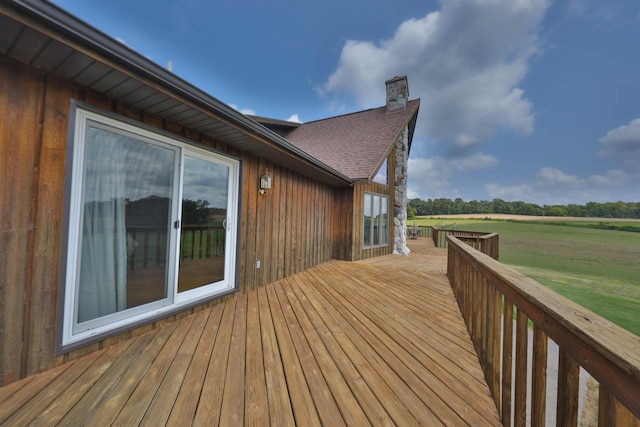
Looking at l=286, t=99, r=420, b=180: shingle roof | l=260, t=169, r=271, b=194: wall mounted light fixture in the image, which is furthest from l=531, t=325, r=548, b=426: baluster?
Answer: l=286, t=99, r=420, b=180: shingle roof

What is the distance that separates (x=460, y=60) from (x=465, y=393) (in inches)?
541

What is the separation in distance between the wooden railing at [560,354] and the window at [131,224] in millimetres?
2795

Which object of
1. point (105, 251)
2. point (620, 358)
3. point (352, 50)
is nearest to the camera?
point (620, 358)

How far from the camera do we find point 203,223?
9.64 ft

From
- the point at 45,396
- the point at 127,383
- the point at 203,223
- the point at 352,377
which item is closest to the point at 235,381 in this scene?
the point at 127,383

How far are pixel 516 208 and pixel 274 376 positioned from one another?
1420 inches

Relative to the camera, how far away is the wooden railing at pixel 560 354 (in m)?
0.61

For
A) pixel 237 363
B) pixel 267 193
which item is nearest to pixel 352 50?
pixel 267 193

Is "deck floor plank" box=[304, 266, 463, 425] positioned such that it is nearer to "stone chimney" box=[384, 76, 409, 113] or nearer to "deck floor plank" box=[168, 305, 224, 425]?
"deck floor plank" box=[168, 305, 224, 425]

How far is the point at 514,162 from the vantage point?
27078 mm

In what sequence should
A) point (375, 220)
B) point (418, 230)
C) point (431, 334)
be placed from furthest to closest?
point (418, 230) < point (375, 220) < point (431, 334)

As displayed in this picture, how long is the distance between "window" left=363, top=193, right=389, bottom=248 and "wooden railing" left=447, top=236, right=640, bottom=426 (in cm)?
501

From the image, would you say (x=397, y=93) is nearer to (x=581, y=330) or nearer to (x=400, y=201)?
(x=400, y=201)

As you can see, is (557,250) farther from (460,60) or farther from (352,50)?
(352,50)
